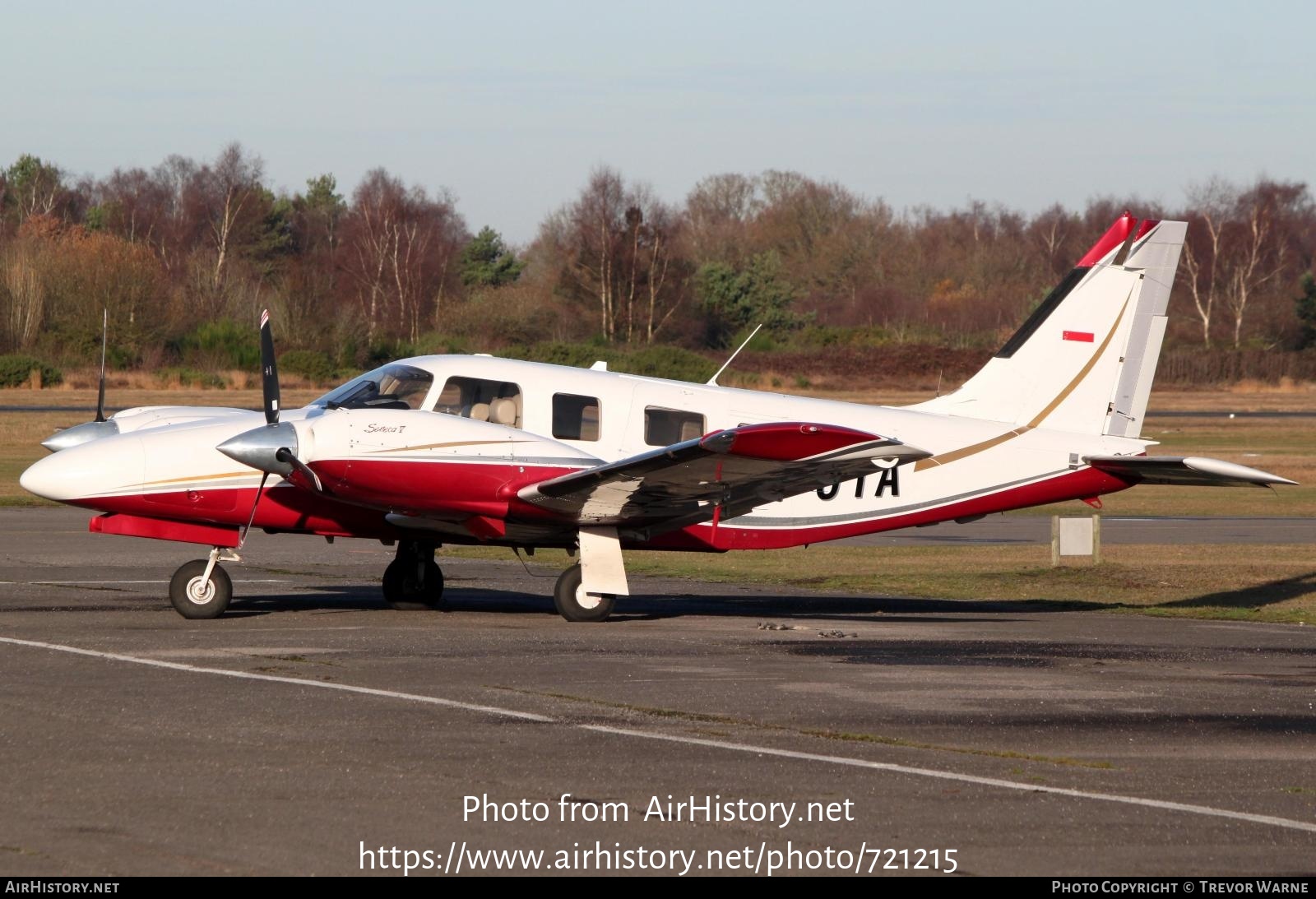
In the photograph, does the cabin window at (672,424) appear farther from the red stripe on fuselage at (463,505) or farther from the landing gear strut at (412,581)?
the landing gear strut at (412,581)

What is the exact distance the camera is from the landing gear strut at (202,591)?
14.6m

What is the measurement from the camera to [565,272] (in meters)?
73.8

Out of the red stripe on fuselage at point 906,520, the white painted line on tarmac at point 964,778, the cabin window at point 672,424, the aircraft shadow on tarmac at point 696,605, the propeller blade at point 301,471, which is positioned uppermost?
the cabin window at point 672,424

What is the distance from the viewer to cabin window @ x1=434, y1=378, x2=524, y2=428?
14656 millimetres

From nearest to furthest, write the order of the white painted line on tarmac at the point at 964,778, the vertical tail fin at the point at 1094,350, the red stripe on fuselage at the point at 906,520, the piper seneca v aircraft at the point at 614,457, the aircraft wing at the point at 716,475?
1. the white painted line on tarmac at the point at 964,778
2. the aircraft wing at the point at 716,475
3. the piper seneca v aircraft at the point at 614,457
4. the red stripe on fuselage at the point at 906,520
5. the vertical tail fin at the point at 1094,350

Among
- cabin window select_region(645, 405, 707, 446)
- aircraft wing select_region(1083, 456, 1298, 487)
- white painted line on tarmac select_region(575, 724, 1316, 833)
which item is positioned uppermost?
cabin window select_region(645, 405, 707, 446)

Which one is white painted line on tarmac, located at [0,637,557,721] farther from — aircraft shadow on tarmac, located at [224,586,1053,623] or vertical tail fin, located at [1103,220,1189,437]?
vertical tail fin, located at [1103,220,1189,437]

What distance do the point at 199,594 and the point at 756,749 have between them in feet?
25.0

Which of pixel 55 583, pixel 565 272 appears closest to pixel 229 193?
pixel 565 272

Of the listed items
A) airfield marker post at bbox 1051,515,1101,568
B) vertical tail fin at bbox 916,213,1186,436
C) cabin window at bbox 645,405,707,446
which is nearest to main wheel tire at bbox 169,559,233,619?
cabin window at bbox 645,405,707,446

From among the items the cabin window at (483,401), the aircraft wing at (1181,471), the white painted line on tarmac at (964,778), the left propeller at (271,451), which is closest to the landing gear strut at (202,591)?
the left propeller at (271,451)

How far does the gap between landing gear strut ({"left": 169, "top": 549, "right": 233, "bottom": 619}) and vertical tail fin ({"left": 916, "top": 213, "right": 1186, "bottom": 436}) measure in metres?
7.90

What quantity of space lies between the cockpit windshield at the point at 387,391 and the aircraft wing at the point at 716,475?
1.42m

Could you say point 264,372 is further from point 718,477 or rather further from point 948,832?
point 948,832
